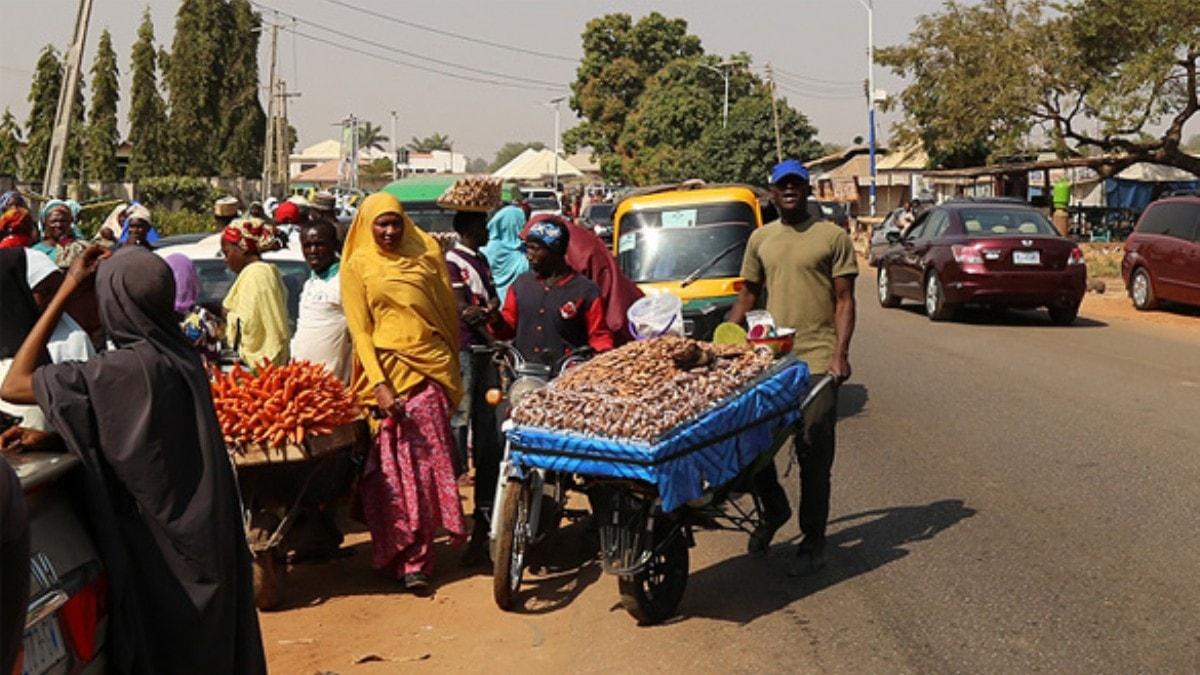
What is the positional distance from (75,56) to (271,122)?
41703mm

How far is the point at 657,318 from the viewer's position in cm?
751

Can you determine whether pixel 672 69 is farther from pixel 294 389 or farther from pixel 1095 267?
pixel 294 389

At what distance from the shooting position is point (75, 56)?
27.0 metres

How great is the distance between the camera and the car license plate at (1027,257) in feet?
67.1

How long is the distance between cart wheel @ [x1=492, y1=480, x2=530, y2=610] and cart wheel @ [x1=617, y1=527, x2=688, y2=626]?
1.73 feet

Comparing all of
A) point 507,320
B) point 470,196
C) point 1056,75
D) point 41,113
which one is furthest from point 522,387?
point 41,113

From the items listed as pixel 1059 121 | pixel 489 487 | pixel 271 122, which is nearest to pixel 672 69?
pixel 271 122

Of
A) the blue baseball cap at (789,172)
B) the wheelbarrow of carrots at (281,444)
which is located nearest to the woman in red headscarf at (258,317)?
the wheelbarrow of carrots at (281,444)

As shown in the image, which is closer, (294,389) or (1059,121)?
(294,389)

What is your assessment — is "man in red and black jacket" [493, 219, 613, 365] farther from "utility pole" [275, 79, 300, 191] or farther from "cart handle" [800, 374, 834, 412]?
"utility pole" [275, 79, 300, 191]

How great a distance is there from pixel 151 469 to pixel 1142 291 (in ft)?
70.8

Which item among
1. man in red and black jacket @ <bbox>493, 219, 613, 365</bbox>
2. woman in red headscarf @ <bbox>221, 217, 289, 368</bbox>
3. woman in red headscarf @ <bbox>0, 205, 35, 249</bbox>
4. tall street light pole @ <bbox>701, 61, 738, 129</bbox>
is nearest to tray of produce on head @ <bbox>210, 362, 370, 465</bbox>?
woman in red headscarf @ <bbox>221, 217, 289, 368</bbox>

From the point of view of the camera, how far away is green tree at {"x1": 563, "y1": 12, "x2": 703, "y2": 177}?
334 ft

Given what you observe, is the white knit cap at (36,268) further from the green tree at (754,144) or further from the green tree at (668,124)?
the green tree at (668,124)
